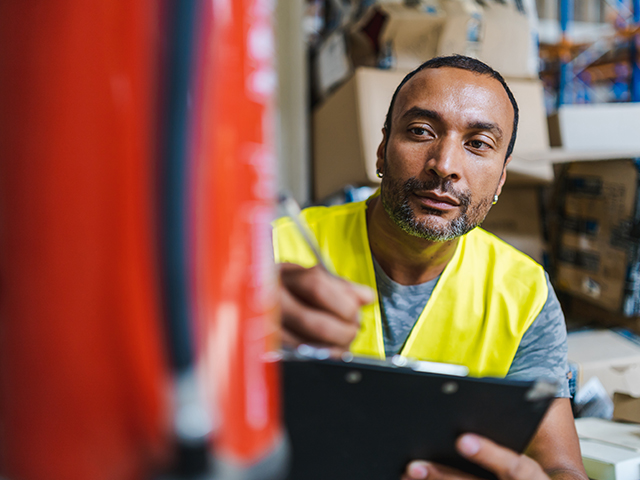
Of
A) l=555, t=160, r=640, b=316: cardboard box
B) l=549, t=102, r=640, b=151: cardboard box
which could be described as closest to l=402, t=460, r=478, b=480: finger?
l=555, t=160, r=640, b=316: cardboard box

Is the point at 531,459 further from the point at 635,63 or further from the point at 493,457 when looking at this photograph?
the point at 635,63

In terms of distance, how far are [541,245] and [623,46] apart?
229cm

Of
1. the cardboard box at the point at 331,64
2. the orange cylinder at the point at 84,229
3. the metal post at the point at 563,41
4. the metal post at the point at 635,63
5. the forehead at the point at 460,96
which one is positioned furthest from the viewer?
the metal post at the point at 635,63

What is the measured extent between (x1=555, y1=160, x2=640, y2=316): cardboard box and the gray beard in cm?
67

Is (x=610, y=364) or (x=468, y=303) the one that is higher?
(x=468, y=303)

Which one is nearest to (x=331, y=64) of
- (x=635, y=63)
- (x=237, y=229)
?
(x=237, y=229)

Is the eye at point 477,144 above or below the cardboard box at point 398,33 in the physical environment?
below

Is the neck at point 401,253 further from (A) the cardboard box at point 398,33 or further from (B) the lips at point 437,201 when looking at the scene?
(A) the cardboard box at point 398,33

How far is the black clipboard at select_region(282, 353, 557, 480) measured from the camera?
0.36 m

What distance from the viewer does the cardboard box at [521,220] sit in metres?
1.02

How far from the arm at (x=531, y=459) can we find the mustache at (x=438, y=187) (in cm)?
29

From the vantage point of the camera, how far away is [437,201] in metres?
0.59

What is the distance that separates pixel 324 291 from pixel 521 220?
85cm

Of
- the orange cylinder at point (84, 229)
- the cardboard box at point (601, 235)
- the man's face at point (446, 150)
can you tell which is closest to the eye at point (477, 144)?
the man's face at point (446, 150)
